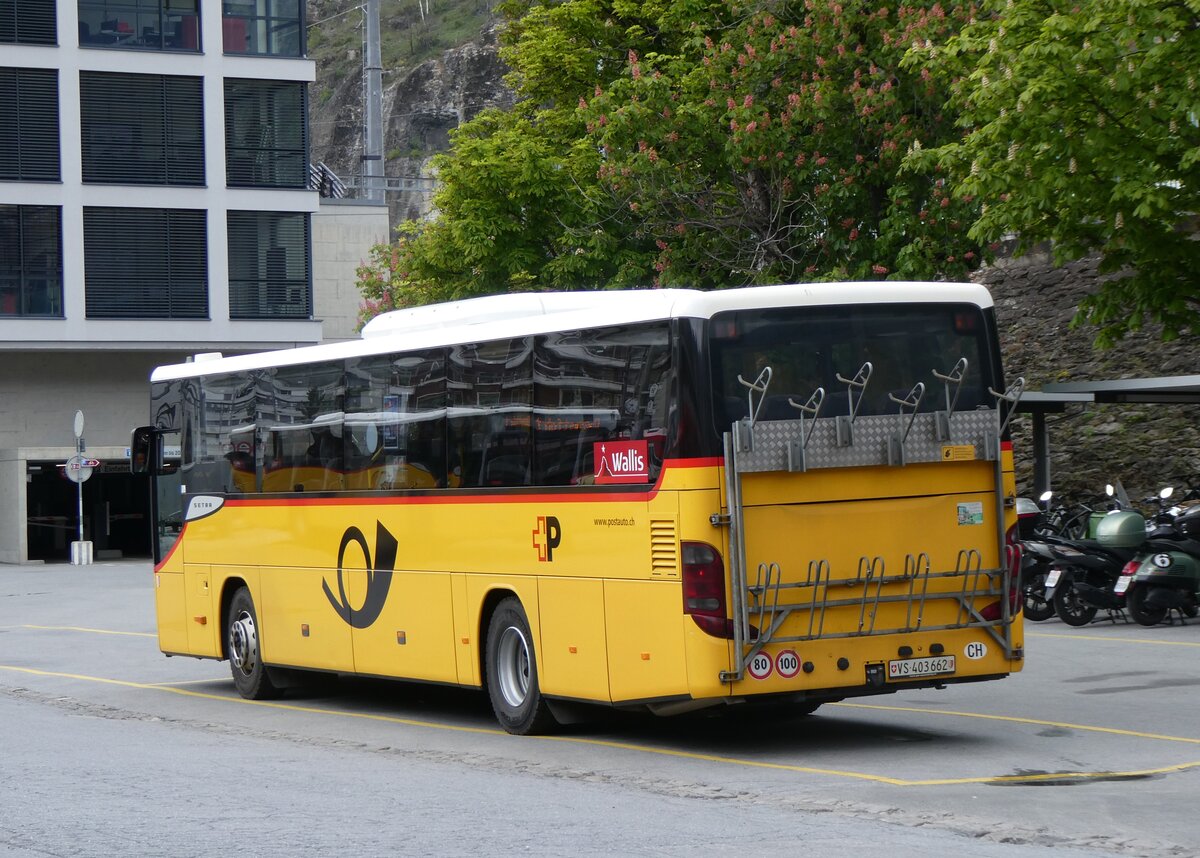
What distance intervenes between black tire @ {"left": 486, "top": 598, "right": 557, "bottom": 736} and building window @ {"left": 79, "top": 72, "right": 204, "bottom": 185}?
3664cm

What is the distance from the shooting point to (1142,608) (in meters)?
20.2

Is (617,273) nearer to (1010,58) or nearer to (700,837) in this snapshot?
(1010,58)

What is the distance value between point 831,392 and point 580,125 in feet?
79.8

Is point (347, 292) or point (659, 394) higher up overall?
point (347, 292)

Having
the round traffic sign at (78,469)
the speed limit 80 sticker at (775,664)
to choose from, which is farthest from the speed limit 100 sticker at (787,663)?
the round traffic sign at (78,469)

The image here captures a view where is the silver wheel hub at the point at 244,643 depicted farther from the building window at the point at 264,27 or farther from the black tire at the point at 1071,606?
the building window at the point at 264,27

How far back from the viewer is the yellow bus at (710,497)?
11477 mm

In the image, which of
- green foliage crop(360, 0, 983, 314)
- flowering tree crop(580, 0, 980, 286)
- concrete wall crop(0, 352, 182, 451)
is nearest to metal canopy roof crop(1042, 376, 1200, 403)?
green foliage crop(360, 0, 983, 314)

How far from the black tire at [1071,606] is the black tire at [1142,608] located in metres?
0.64

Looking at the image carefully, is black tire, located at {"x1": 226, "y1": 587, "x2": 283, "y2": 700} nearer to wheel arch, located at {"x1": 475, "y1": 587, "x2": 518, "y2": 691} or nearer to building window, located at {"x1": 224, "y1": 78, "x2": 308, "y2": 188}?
wheel arch, located at {"x1": 475, "y1": 587, "x2": 518, "y2": 691}

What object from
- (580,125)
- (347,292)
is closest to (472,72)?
(347,292)

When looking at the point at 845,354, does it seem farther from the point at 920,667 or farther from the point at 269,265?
the point at 269,265

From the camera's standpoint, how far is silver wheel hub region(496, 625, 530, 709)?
43.7 feet

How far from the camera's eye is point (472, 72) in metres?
124
